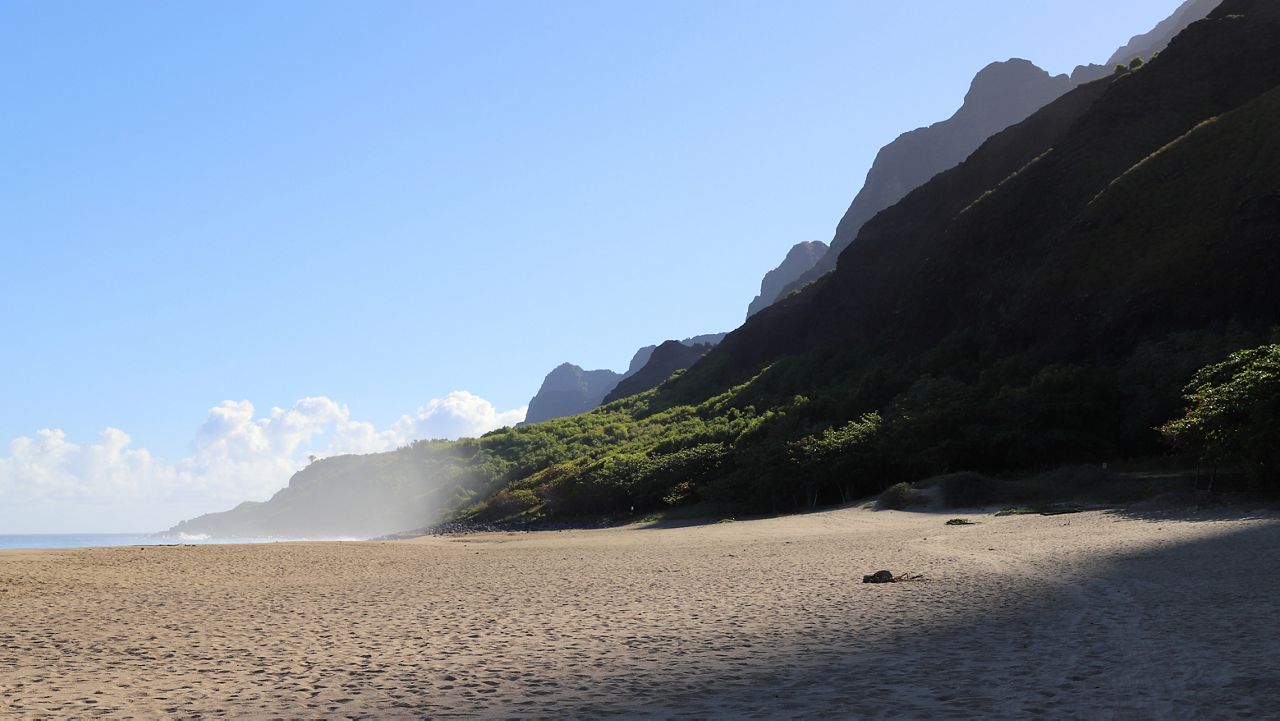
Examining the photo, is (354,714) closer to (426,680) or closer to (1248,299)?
(426,680)

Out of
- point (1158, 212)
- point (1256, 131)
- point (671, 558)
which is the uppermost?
point (1256, 131)

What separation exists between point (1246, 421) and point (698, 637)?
26.8 metres

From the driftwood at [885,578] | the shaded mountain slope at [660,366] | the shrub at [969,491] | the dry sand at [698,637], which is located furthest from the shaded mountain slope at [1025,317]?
the shaded mountain slope at [660,366]

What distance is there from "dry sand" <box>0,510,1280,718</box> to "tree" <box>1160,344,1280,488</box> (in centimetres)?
505

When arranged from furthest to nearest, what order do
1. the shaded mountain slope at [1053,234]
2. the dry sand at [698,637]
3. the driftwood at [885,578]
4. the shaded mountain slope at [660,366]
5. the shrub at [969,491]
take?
the shaded mountain slope at [660,366] < the shaded mountain slope at [1053,234] < the shrub at [969,491] < the driftwood at [885,578] < the dry sand at [698,637]

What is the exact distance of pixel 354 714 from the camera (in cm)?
873

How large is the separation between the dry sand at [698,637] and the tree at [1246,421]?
5.05m

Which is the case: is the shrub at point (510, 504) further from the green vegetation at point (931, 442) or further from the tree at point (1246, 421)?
the tree at point (1246, 421)

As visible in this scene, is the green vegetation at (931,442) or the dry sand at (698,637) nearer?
the dry sand at (698,637)

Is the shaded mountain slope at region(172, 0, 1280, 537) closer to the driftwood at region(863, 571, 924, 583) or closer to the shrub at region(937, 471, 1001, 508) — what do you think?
the shrub at region(937, 471, 1001, 508)

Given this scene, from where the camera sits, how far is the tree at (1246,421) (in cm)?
2828

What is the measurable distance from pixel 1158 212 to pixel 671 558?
53670mm

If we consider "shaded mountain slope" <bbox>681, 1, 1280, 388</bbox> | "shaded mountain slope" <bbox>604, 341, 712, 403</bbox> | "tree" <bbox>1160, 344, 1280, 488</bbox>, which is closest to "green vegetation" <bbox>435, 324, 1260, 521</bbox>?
"shaded mountain slope" <bbox>681, 1, 1280, 388</bbox>

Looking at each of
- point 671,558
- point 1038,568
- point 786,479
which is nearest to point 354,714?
point 1038,568
